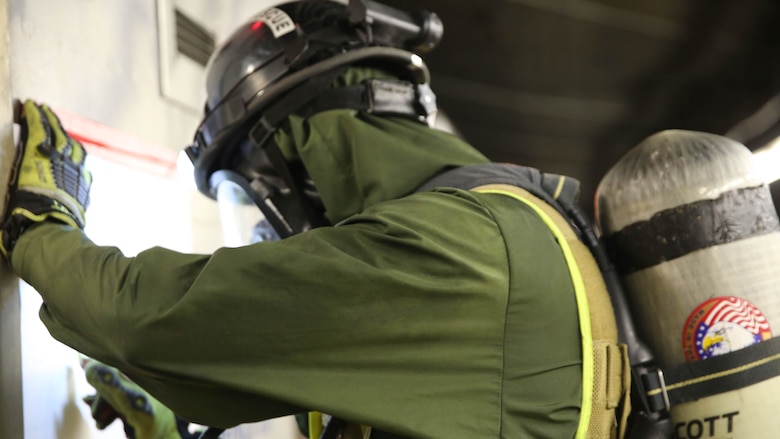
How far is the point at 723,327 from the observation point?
47.0 inches

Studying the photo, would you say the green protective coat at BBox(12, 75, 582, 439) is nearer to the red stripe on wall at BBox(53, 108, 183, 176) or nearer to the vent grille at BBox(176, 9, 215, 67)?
the red stripe on wall at BBox(53, 108, 183, 176)

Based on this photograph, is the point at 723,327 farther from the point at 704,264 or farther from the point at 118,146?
the point at 118,146

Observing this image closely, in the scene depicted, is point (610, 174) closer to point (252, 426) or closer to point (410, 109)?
point (410, 109)

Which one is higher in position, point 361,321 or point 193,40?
point 193,40

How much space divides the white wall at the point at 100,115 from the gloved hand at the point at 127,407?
0.05 meters

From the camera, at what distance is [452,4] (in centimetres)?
415

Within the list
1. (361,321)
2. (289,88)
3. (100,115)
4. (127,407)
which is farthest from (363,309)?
(100,115)

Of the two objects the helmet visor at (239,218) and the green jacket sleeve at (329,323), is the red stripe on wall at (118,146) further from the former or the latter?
the green jacket sleeve at (329,323)

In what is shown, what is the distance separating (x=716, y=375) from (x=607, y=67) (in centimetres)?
427

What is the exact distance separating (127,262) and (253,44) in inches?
22.6

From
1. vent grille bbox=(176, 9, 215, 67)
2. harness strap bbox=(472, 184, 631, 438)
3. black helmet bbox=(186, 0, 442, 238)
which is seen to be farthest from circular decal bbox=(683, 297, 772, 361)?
vent grille bbox=(176, 9, 215, 67)

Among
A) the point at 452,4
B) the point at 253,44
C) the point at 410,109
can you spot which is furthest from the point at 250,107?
the point at 452,4

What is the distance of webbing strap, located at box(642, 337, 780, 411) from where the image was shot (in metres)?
Result: 1.19

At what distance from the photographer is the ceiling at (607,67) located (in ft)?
14.4
